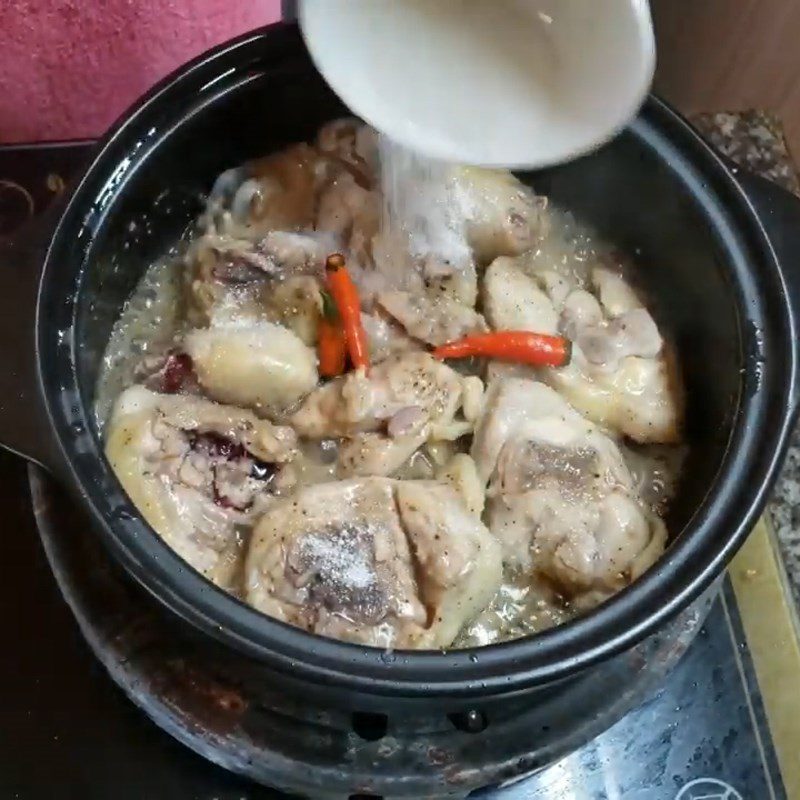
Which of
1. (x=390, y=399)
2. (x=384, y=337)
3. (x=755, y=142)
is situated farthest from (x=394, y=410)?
(x=755, y=142)

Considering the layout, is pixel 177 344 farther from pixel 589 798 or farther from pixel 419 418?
pixel 589 798

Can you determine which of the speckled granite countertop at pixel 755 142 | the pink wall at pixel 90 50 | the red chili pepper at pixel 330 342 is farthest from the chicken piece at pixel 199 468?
the speckled granite countertop at pixel 755 142

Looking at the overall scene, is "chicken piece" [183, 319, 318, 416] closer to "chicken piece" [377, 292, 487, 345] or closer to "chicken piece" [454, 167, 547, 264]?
"chicken piece" [377, 292, 487, 345]

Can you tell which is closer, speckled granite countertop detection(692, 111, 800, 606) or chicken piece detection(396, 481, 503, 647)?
chicken piece detection(396, 481, 503, 647)

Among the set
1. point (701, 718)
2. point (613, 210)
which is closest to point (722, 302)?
point (613, 210)

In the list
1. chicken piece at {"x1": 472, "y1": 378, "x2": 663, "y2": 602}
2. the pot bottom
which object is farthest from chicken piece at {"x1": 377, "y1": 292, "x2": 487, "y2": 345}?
the pot bottom

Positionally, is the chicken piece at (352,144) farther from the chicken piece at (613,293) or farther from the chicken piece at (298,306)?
the chicken piece at (613,293)
